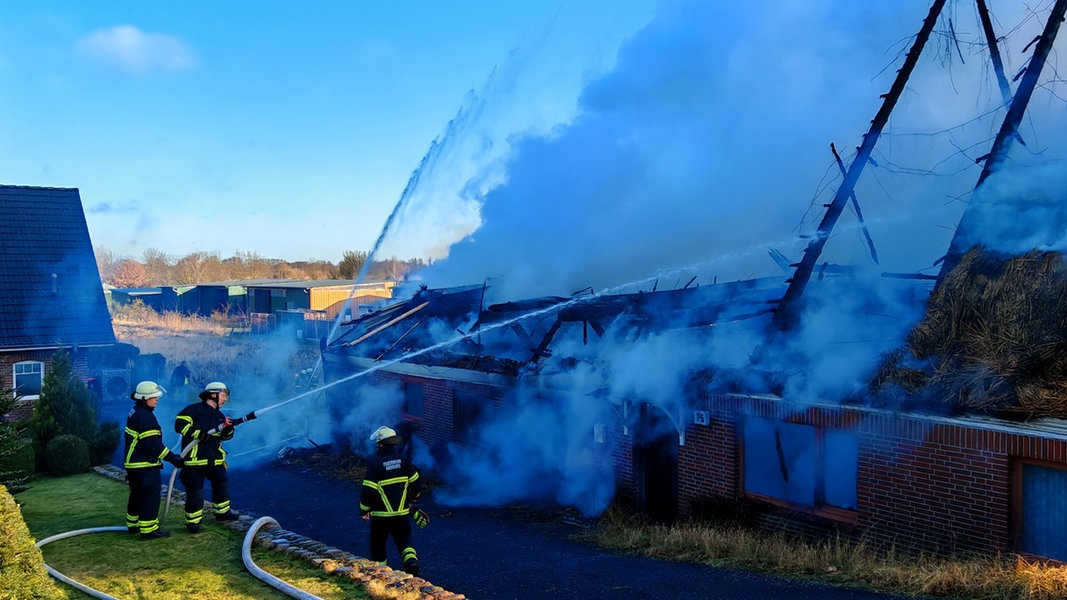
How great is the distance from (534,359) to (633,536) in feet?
10.8

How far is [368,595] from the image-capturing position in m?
6.00

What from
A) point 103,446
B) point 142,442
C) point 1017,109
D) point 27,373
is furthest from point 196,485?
point 27,373

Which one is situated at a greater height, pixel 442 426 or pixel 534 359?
pixel 534 359

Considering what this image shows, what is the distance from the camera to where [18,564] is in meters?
4.57

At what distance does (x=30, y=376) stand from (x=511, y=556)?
46.1 feet

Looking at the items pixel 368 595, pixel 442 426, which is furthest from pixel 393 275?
pixel 368 595

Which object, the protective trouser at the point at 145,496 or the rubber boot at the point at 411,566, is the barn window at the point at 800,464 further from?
the protective trouser at the point at 145,496

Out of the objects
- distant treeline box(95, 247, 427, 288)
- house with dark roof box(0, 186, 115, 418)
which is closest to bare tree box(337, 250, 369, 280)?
distant treeline box(95, 247, 427, 288)

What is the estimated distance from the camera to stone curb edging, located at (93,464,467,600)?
5.95 metres

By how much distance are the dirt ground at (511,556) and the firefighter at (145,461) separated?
8.52ft

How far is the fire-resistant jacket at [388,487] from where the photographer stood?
695 cm

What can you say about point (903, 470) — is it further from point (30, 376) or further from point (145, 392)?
point (30, 376)

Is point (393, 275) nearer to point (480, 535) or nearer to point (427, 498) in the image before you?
point (427, 498)

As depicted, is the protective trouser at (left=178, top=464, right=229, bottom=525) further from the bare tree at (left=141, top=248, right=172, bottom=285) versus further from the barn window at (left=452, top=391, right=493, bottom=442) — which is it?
the bare tree at (left=141, top=248, right=172, bottom=285)
